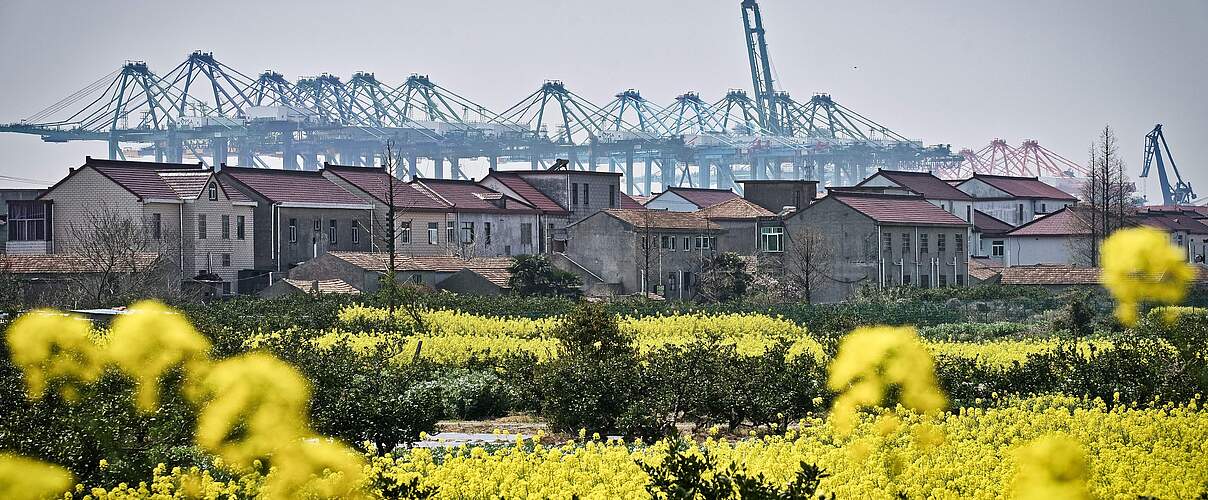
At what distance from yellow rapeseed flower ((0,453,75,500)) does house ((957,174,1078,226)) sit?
66734mm

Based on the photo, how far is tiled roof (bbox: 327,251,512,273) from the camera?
142ft

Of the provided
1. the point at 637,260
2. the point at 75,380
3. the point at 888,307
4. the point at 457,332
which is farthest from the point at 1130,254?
the point at 637,260

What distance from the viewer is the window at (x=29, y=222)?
156ft

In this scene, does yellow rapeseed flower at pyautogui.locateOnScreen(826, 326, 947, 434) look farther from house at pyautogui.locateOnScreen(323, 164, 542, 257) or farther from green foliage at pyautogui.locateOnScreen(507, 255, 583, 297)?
house at pyautogui.locateOnScreen(323, 164, 542, 257)

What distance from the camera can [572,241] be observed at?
5209 centimetres

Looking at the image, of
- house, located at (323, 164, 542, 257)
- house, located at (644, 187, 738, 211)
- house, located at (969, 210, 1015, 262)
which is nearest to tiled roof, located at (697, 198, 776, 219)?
house, located at (323, 164, 542, 257)

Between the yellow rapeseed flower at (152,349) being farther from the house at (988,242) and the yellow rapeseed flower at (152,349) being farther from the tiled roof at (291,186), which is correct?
the house at (988,242)

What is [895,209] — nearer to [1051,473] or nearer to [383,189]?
[383,189]

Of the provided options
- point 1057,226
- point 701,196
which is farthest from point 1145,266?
point 701,196

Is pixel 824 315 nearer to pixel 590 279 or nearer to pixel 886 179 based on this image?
pixel 590 279

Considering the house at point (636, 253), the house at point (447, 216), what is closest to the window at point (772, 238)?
the house at point (636, 253)

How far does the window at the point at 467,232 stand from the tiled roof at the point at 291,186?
4.09m

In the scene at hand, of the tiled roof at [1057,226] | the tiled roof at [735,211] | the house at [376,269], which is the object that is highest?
the tiled roof at [735,211]

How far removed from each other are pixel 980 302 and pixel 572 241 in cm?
1767
